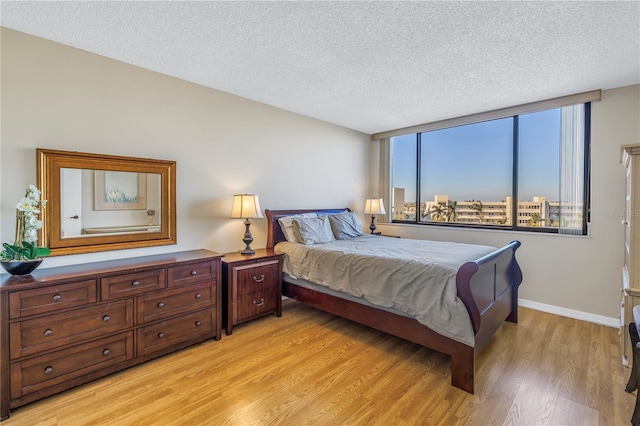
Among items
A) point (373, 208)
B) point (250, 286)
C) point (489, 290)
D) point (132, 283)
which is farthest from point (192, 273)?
point (373, 208)

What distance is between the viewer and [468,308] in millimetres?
2014

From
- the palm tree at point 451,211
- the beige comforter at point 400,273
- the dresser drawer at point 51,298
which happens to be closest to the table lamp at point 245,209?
the beige comforter at point 400,273

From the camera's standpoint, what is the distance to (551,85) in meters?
3.01

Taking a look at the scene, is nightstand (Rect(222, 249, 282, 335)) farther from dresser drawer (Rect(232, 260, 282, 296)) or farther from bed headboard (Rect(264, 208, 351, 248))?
bed headboard (Rect(264, 208, 351, 248))

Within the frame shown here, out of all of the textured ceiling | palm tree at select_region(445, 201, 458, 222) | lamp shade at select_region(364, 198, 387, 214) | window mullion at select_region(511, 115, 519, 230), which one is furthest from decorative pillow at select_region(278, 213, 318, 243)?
window mullion at select_region(511, 115, 519, 230)

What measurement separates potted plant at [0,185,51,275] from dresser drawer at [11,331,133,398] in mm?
593

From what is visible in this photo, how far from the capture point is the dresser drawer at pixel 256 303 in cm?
296

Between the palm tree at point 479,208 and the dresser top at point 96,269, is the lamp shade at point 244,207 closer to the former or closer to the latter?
the dresser top at point 96,269

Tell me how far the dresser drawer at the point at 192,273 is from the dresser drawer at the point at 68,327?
1.13ft

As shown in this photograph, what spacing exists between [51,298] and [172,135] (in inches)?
66.8

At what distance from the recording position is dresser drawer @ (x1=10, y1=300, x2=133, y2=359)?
71.6 inches

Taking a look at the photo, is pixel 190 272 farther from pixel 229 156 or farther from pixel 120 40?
pixel 120 40

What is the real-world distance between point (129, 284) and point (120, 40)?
1.86 meters

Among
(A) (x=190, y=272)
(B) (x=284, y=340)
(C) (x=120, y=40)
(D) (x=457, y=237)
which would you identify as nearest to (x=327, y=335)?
(B) (x=284, y=340)
